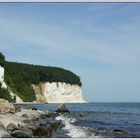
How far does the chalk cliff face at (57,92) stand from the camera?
255ft

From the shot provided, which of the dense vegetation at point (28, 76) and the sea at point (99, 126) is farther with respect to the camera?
the dense vegetation at point (28, 76)

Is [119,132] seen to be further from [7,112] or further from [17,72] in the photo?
[17,72]

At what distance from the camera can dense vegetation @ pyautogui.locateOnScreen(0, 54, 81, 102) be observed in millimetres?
64938

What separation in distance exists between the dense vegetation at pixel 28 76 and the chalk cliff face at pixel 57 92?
2.88 feet

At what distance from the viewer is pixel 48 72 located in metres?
75.4

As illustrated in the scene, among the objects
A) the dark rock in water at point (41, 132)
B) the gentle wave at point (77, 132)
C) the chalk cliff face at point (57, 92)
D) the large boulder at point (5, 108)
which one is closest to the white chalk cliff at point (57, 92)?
the chalk cliff face at point (57, 92)

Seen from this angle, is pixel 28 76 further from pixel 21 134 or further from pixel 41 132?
pixel 21 134

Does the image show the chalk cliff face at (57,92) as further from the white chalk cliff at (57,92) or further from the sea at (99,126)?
the sea at (99,126)

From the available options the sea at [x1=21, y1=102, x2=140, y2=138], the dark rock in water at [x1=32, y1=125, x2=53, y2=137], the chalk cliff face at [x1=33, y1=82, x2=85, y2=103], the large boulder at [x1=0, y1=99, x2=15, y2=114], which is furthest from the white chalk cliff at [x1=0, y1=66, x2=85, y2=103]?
the dark rock in water at [x1=32, y1=125, x2=53, y2=137]

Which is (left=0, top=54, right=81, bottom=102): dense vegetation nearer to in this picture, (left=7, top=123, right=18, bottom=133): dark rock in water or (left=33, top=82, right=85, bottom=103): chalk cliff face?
(left=33, top=82, right=85, bottom=103): chalk cliff face

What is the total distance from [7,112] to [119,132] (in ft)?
22.7

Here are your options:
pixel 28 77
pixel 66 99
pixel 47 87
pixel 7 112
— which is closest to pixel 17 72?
pixel 28 77

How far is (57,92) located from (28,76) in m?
10.4

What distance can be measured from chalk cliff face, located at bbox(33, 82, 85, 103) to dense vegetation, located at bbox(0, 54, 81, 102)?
0.88 m
